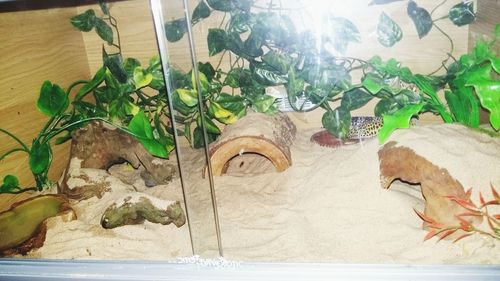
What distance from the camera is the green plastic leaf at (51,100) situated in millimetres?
2063

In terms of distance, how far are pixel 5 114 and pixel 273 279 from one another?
1802 millimetres

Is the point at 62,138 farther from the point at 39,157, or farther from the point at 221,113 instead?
the point at 221,113

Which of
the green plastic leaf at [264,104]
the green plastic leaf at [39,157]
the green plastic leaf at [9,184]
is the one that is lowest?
the green plastic leaf at [9,184]

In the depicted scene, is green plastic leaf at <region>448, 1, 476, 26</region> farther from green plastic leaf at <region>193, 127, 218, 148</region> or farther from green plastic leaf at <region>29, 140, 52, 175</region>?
green plastic leaf at <region>29, 140, 52, 175</region>

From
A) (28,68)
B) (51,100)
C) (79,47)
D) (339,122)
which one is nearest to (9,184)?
(51,100)

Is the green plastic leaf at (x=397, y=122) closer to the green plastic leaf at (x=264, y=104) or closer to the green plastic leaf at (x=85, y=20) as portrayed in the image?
the green plastic leaf at (x=264, y=104)

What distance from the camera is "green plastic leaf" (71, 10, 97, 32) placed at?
2.51 m

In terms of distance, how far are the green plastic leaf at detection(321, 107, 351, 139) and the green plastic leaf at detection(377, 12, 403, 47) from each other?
537 millimetres

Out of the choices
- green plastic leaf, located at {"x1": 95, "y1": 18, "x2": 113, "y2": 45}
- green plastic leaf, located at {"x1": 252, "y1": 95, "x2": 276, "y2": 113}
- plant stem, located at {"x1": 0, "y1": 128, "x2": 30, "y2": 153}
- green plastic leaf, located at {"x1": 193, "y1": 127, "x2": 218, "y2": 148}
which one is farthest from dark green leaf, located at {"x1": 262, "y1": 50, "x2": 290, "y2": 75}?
plant stem, located at {"x1": 0, "y1": 128, "x2": 30, "y2": 153}

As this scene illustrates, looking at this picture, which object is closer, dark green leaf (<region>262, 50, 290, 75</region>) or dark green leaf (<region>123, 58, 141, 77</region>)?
dark green leaf (<region>262, 50, 290, 75</region>)

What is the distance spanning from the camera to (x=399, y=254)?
4.65 ft

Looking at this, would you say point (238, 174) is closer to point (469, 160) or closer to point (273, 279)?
point (469, 160)

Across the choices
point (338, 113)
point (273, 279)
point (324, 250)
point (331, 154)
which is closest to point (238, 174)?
point (331, 154)

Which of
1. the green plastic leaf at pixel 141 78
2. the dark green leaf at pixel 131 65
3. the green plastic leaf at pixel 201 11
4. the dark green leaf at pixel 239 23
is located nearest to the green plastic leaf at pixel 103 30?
the dark green leaf at pixel 131 65
